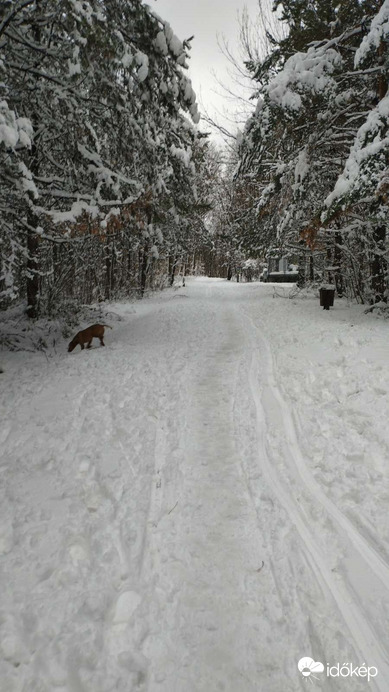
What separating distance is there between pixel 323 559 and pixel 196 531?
958mm

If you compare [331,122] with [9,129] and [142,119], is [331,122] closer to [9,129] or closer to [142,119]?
[142,119]

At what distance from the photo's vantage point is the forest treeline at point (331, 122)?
6.54 metres

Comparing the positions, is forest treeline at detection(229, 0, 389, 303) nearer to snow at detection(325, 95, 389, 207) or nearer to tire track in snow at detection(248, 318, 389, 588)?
snow at detection(325, 95, 389, 207)

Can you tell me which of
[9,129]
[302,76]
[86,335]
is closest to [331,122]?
[302,76]

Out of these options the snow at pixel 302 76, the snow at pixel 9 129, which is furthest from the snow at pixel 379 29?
the snow at pixel 9 129

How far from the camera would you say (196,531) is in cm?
276

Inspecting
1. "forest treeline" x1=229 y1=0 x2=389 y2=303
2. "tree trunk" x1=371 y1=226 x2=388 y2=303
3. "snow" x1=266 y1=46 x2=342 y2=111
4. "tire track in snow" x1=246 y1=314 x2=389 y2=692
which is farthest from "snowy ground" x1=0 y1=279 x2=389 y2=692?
"snow" x1=266 y1=46 x2=342 y2=111

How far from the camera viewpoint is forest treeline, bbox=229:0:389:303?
6.54 metres

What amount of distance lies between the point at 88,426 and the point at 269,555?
2803 millimetres

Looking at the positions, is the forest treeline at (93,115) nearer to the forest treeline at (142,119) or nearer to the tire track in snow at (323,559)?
the forest treeline at (142,119)

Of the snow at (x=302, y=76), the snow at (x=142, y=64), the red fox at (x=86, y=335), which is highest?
the snow at (x=302, y=76)

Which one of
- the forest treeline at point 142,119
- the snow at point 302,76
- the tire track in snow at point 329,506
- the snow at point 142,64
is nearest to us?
the tire track in snow at point 329,506

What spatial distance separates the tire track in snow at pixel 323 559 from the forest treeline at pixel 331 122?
5.18m

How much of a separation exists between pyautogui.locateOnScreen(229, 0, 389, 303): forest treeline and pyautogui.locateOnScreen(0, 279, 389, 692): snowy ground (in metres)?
3.69
